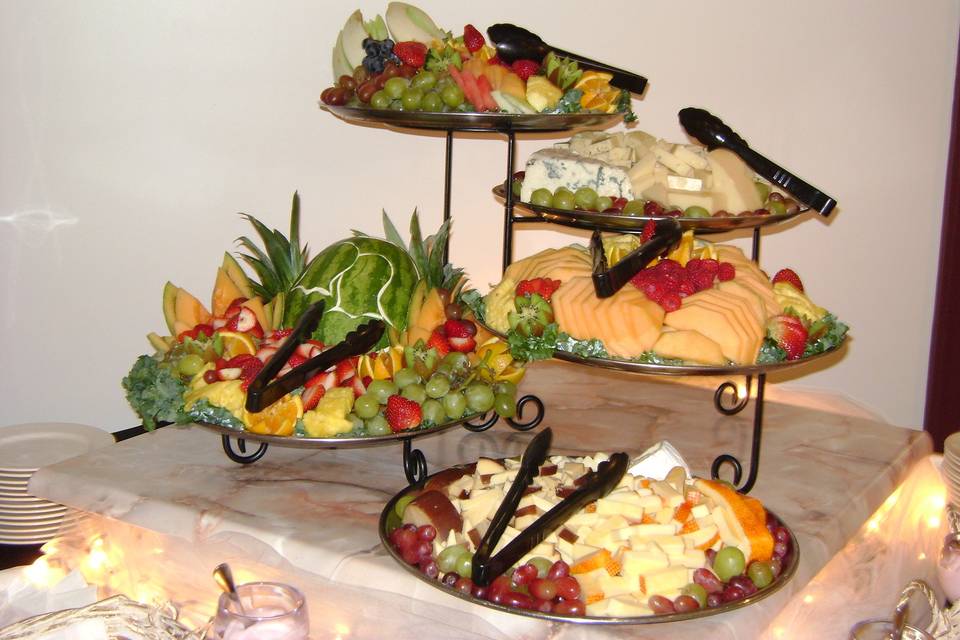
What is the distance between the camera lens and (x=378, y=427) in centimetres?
200

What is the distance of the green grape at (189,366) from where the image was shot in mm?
2133

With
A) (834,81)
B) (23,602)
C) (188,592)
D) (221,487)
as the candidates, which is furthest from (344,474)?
(834,81)

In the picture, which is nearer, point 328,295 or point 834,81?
point 328,295

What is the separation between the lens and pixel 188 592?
2.06m

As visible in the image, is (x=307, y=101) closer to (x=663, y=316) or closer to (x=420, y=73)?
(x=420, y=73)

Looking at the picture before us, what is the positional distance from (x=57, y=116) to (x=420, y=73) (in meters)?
1.45

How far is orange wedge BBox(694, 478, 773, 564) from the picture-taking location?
1.73 meters

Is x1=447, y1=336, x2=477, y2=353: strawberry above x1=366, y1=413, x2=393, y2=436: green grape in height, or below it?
above

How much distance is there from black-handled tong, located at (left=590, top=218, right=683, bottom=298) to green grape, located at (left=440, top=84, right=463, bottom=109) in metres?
0.59

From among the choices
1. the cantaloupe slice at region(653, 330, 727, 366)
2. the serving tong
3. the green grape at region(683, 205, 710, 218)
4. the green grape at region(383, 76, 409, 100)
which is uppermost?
the green grape at region(383, 76, 409, 100)

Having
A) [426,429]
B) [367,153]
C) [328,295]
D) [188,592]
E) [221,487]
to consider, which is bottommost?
[188,592]

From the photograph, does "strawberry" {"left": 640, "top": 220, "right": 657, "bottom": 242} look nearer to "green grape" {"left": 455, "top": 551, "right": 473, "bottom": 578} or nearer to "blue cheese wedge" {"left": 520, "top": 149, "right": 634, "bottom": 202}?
"blue cheese wedge" {"left": 520, "top": 149, "right": 634, "bottom": 202}

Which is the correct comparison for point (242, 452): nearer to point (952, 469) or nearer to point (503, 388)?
point (503, 388)

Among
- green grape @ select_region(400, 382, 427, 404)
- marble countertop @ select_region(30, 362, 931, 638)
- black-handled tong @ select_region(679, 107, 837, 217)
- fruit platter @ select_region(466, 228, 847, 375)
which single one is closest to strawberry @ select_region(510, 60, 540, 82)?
black-handled tong @ select_region(679, 107, 837, 217)
